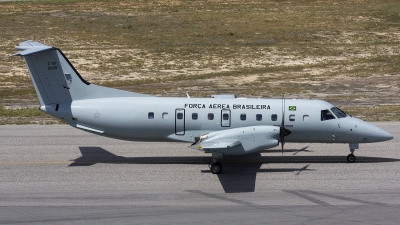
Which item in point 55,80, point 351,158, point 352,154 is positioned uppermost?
point 55,80

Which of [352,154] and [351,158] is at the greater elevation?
[352,154]

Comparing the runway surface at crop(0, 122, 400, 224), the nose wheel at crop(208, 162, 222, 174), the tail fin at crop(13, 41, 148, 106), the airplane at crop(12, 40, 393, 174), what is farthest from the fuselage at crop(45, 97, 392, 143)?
the nose wheel at crop(208, 162, 222, 174)

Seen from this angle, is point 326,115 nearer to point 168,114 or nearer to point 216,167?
point 216,167

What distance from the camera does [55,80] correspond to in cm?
2442

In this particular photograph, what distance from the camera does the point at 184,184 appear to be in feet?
71.2

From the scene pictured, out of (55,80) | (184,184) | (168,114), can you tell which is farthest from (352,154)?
(55,80)

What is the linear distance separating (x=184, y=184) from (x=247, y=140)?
304 cm

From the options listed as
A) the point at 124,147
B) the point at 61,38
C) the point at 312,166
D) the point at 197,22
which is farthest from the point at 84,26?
the point at 312,166

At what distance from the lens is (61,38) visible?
62.2m

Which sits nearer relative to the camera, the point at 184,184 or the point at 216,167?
the point at 184,184

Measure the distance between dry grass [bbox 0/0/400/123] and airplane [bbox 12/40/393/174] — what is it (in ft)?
38.1

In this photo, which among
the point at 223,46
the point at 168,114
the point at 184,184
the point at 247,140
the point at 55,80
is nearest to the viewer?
the point at 184,184

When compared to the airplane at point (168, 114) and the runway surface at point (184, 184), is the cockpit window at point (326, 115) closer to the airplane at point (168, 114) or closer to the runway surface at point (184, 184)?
the airplane at point (168, 114)

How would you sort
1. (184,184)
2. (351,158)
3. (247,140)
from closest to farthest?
(184,184)
(247,140)
(351,158)
